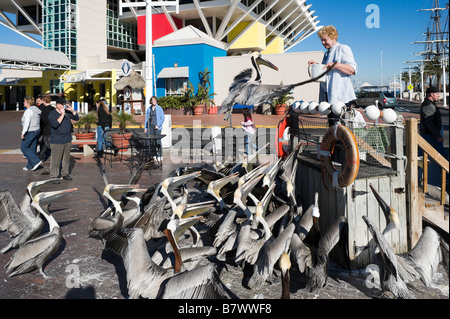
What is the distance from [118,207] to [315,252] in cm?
269

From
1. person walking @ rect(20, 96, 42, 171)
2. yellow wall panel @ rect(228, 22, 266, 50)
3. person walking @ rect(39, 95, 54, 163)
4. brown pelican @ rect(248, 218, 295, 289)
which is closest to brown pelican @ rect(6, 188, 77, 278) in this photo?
brown pelican @ rect(248, 218, 295, 289)

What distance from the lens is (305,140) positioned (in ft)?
19.3

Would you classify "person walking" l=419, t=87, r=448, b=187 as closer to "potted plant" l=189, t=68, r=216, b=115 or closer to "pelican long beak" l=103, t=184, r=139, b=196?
"pelican long beak" l=103, t=184, r=139, b=196

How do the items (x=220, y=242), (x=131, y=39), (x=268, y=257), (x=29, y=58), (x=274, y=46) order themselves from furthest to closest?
(x=274, y=46) < (x=131, y=39) < (x=29, y=58) < (x=220, y=242) < (x=268, y=257)

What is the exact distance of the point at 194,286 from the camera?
3.04 metres

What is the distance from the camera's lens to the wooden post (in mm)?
4250

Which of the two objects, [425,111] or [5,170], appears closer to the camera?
[425,111]

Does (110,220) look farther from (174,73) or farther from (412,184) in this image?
(174,73)

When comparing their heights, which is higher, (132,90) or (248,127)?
(132,90)

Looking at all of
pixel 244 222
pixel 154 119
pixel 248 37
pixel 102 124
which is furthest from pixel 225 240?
pixel 248 37

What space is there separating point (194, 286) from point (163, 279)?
45cm
